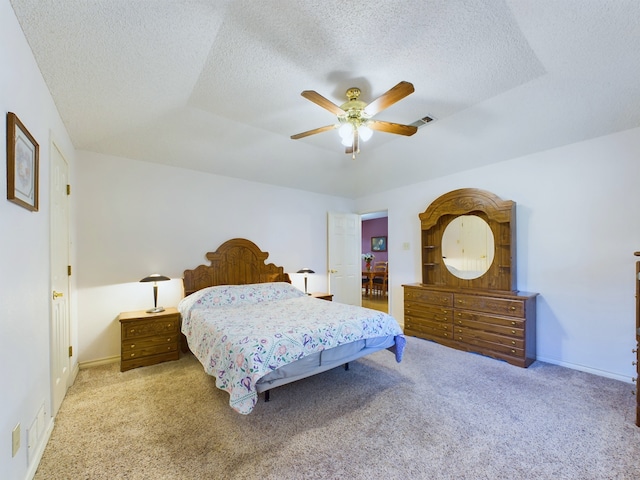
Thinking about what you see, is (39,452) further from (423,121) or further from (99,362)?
(423,121)

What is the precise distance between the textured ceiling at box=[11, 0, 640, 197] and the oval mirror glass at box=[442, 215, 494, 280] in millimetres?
928

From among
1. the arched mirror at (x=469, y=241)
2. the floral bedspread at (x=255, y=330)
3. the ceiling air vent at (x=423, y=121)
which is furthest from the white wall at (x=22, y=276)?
the arched mirror at (x=469, y=241)

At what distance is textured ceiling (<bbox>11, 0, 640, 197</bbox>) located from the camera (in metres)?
1.73

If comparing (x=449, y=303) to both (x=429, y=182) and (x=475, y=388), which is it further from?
(x=429, y=182)

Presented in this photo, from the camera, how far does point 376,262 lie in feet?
32.6

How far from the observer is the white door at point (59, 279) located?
220 cm

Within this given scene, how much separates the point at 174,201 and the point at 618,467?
478 cm

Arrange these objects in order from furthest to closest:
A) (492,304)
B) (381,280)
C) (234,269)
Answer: (381,280), (234,269), (492,304)

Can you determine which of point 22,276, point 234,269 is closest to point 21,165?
point 22,276

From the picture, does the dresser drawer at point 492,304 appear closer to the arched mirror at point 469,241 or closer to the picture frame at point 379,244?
the arched mirror at point 469,241

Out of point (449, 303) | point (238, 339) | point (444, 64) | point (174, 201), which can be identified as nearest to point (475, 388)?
point (449, 303)

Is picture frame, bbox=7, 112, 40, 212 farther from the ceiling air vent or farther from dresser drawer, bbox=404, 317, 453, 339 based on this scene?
dresser drawer, bbox=404, 317, 453, 339

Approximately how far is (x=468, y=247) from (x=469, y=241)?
86 millimetres

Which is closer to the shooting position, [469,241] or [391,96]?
[391,96]
